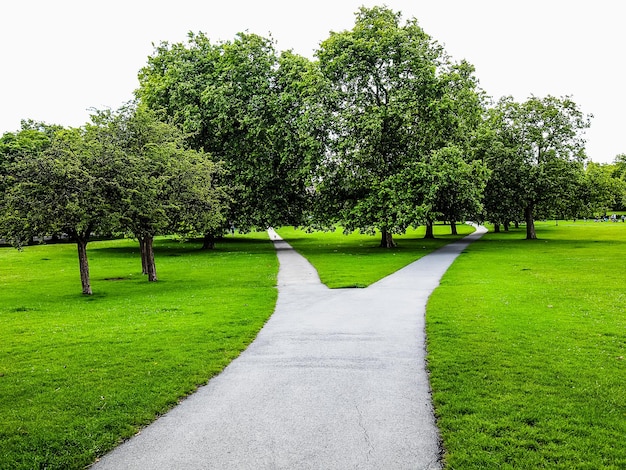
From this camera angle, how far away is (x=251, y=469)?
502 cm

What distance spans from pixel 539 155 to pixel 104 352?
4547cm

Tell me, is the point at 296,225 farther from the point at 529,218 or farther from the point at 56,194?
the point at 56,194

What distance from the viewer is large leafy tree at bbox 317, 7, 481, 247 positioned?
114ft

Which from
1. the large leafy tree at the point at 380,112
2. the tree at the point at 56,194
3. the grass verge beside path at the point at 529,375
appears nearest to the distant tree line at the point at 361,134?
the large leafy tree at the point at 380,112

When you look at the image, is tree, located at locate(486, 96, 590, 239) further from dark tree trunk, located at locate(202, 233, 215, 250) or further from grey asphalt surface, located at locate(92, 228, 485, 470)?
grey asphalt surface, located at locate(92, 228, 485, 470)

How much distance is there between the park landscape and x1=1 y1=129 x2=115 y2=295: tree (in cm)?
8

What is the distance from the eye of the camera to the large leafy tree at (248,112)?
3838 centimetres

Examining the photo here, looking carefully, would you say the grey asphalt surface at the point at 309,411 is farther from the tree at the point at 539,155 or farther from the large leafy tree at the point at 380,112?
the tree at the point at 539,155

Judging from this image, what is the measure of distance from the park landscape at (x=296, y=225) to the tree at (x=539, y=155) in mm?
194

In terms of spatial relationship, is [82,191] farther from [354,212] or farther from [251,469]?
[354,212]

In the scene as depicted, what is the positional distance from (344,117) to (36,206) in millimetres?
23161

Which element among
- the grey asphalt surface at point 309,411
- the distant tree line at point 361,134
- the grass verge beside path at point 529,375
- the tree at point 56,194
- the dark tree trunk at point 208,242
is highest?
the distant tree line at point 361,134

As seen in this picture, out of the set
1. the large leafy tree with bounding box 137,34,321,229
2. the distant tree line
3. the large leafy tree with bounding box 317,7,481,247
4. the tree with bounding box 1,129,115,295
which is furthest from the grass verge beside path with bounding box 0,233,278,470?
the large leafy tree with bounding box 137,34,321,229

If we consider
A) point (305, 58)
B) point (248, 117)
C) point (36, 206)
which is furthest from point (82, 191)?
point (305, 58)
